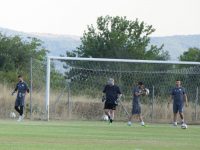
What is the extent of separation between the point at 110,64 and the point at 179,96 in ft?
28.3

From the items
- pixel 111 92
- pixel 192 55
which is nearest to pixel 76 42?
pixel 192 55

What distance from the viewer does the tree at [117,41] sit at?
214ft

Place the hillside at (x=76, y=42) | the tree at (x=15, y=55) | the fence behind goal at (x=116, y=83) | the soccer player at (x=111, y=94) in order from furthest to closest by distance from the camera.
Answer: the hillside at (x=76, y=42)
the tree at (x=15, y=55)
the fence behind goal at (x=116, y=83)
the soccer player at (x=111, y=94)

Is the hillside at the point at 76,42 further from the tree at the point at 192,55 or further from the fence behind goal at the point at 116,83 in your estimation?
the fence behind goal at the point at 116,83

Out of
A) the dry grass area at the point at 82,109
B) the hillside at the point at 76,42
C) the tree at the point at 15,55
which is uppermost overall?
the hillside at the point at 76,42

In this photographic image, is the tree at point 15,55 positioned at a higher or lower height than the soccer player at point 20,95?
higher

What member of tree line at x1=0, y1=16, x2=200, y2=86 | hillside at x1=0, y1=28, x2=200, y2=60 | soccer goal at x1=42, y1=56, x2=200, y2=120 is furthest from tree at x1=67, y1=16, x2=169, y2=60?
hillside at x1=0, y1=28, x2=200, y2=60

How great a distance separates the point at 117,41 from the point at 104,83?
2569 centimetres

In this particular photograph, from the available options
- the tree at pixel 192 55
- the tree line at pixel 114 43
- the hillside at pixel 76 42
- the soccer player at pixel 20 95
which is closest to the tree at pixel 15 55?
the tree line at pixel 114 43

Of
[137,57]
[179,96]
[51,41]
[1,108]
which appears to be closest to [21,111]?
[1,108]

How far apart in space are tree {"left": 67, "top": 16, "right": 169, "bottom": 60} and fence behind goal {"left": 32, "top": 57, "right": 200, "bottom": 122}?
22120 millimetres

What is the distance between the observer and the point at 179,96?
33.7 m

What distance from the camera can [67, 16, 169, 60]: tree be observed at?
2566 inches

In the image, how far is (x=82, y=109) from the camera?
39625 mm
